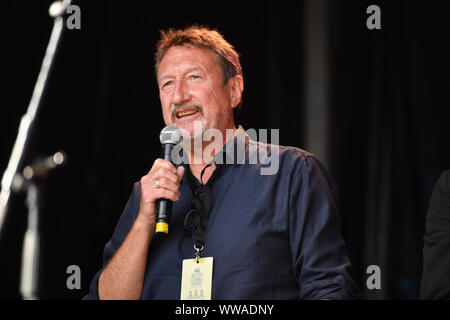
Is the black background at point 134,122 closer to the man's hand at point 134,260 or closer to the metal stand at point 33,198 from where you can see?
the metal stand at point 33,198

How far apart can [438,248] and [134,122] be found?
1.88 meters

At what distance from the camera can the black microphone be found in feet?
4.66

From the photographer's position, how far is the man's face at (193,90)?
1.82m

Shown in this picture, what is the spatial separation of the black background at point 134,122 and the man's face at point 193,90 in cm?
102

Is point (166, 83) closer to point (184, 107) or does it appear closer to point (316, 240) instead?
point (184, 107)

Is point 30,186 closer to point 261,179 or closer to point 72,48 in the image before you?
point 72,48

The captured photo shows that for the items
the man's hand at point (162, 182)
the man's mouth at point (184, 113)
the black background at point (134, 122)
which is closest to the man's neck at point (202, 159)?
the man's mouth at point (184, 113)

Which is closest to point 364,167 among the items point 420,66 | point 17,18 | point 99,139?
point 420,66

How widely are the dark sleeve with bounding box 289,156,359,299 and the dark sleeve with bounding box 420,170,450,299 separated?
21 centimetres

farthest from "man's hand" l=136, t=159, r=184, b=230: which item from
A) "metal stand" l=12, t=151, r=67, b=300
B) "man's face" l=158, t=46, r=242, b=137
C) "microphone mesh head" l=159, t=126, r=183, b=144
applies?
"metal stand" l=12, t=151, r=67, b=300

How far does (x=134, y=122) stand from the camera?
291 centimetres

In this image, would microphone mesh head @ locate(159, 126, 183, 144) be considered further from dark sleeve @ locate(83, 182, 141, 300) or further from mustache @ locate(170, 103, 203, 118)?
dark sleeve @ locate(83, 182, 141, 300)

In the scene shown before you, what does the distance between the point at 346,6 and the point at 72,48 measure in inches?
71.6

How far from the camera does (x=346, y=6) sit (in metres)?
3.46
